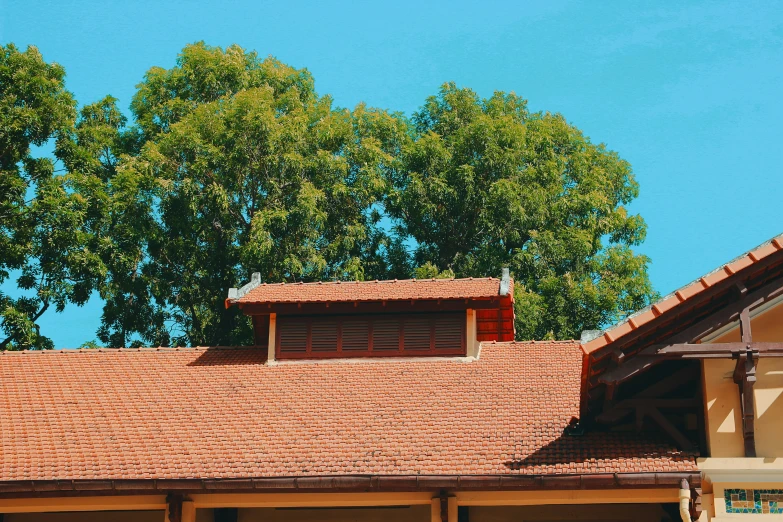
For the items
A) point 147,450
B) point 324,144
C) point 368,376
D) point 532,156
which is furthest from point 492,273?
point 147,450

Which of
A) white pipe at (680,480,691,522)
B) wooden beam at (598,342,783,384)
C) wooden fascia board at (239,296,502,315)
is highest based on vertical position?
wooden fascia board at (239,296,502,315)

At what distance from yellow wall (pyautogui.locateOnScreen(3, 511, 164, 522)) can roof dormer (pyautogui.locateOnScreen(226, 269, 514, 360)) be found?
4752mm

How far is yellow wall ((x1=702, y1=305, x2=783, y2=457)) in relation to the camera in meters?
12.4

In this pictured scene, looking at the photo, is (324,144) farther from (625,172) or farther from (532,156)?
(625,172)

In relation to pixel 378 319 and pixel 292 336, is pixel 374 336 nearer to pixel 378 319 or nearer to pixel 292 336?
pixel 378 319

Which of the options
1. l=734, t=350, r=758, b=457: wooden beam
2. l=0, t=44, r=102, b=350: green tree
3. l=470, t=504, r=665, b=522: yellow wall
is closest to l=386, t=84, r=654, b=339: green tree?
l=0, t=44, r=102, b=350: green tree

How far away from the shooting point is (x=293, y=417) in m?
15.7

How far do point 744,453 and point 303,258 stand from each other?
2014cm

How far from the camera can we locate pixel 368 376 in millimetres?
17703

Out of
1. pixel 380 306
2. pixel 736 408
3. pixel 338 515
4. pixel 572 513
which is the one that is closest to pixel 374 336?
pixel 380 306

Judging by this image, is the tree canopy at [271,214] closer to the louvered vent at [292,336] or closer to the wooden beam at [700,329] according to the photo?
the louvered vent at [292,336]

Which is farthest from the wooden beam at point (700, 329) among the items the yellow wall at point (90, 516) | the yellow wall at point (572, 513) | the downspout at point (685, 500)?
the yellow wall at point (90, 516)

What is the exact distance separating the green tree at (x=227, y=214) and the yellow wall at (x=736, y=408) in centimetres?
1874

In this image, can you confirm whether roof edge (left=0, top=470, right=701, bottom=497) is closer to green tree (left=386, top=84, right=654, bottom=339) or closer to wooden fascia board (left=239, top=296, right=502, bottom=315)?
wooden fascia board (left=239, top=296, right=502, bottom=315)
